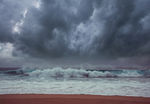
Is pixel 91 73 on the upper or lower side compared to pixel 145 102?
upper

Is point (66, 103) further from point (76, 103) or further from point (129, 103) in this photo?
point (129, 103)

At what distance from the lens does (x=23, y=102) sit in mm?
5641

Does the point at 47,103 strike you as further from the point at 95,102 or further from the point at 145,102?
the point at 145,102

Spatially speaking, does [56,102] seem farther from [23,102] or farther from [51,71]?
[51,71]

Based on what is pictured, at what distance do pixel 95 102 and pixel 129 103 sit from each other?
1.51m

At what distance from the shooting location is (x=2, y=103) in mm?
5594

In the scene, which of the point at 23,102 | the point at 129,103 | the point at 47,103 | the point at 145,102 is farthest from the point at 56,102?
the point at 145,102

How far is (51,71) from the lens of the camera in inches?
934

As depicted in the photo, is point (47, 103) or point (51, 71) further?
point (51, 71)

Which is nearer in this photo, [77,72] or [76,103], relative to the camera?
[76,103]

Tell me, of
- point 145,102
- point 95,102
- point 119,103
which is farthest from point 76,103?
point 145,102

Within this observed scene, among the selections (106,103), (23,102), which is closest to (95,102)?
(106,103)

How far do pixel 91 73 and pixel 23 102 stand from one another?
731 inches

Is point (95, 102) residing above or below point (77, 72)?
below
